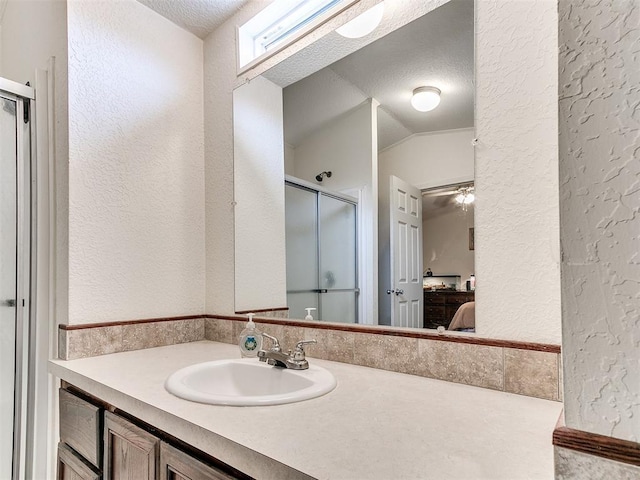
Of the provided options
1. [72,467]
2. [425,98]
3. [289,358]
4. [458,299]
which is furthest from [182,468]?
[425,98]

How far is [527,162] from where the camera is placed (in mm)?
975

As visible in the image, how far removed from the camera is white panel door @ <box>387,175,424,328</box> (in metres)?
1.20

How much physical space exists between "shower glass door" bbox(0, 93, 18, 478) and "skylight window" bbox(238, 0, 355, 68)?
3.08ft

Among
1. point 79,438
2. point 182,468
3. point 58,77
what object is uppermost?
point 58,77

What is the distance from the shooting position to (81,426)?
1234 millimetres

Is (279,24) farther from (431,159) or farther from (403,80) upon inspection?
(431,159)

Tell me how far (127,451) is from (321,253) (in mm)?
864

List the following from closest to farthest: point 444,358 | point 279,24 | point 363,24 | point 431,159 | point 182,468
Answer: point 182,468 → point 444,358 → point 431,159 → point 363,24 → point 279,24

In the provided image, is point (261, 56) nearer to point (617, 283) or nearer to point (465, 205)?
point (465, 205)

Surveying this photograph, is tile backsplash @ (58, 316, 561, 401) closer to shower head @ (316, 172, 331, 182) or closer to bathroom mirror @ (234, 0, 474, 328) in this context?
bathroom mirror @ (234, 0, 474, 328)

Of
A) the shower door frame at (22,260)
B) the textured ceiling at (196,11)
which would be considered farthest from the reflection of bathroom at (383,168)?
the shower door frame at (22,260)

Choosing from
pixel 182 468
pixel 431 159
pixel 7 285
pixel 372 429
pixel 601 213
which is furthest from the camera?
pixel 7 285

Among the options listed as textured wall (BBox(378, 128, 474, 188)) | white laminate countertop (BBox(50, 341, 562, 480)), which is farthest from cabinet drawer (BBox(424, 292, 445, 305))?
textured wall (BBox(378, 128, 474, 188))

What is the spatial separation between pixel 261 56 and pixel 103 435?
1.45 m
